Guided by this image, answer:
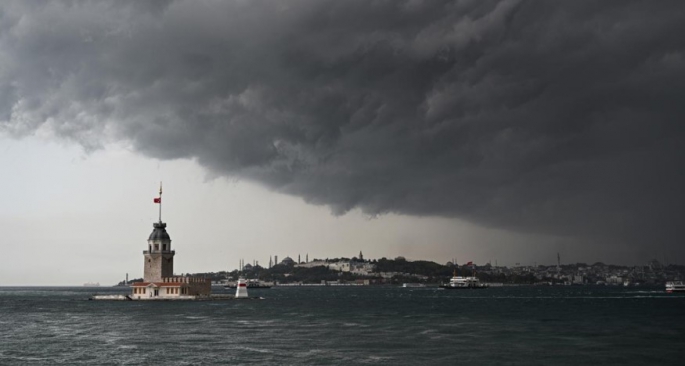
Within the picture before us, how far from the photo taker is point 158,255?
458 ft

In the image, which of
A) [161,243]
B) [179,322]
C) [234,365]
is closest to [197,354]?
[234,365]

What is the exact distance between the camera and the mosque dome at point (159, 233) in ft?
464

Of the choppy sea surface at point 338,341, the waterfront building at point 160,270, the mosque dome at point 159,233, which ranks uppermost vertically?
the mosque dome at point 159,233

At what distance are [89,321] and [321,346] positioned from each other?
4559 cm

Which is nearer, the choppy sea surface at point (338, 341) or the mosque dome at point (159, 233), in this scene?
the choppy sea surface at point (338, 341)

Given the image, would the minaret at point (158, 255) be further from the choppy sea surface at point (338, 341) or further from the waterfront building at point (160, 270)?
the choppy sea surface at point (338, 341)

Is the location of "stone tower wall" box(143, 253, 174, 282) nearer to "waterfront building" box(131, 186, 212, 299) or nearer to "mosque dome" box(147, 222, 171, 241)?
"waterfront building" box(131, 186, 212, 299)

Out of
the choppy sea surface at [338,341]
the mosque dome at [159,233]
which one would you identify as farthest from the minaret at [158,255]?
the choppy sea surface at [338,341]

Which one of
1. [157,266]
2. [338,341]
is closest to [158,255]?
[157,266]

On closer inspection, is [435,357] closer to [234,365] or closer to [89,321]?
[234,365]

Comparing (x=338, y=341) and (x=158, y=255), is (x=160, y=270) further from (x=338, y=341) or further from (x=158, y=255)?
(x=338, y=341)

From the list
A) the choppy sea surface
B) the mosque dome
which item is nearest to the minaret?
the mosque dome

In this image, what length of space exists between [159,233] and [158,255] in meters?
4.80

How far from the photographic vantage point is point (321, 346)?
2447 inches
